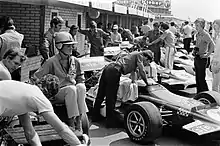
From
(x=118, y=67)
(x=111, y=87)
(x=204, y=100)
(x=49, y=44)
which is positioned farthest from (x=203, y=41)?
(x=49, y=44)

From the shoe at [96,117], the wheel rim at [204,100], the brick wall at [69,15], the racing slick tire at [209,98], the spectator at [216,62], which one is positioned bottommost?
the shoe at [96,117]

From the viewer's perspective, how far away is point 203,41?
30.0 feet

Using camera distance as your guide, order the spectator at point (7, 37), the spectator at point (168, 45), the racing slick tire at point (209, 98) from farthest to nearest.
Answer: the spectator at point (168, 45) < the racing slick tire at point (209, 98) < the spectator at point (7, 37)

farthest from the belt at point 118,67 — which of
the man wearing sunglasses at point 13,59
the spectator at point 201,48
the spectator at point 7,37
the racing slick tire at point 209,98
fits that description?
the man wearing sunglasses at point 13,59

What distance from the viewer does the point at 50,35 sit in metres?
7.88

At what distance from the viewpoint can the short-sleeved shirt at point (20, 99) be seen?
2.95 m

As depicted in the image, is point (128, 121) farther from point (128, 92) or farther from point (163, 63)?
point (163, 63)

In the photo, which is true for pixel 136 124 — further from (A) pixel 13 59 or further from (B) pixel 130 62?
(A) pixel 13 59

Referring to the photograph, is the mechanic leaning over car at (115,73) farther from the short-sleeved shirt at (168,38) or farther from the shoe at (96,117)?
the short-sleeved shirt at (168,38)

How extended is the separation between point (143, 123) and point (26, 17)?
619cm

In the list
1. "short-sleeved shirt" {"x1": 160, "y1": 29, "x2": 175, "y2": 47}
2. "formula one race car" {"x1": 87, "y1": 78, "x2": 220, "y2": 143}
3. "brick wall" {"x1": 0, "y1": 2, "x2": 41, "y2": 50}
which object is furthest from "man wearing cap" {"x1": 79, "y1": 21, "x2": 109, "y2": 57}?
"formula one race car" {"x1": 87, "y1": 78, "x2": 220, "y2": 143}

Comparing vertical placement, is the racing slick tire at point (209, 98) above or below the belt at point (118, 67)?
below

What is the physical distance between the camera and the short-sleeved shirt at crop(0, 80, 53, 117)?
295cm

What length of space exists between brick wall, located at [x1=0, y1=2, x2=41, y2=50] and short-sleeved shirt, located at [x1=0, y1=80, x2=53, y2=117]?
783 cm
